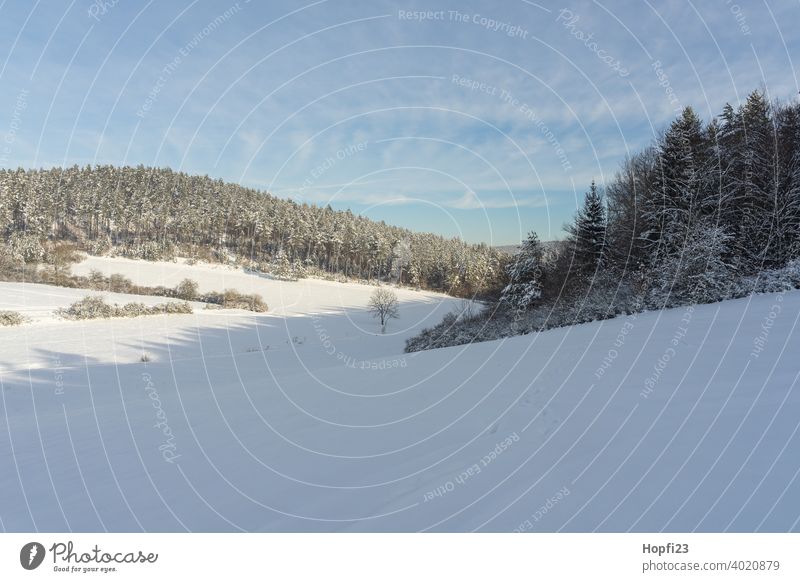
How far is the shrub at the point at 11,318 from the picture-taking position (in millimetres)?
27547

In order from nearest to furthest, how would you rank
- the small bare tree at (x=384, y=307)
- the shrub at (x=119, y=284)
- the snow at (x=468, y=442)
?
1. the snow at (x=468, y=442)
2. the small bare tree at (x=384, y=307)
3. the shrub at (x=119, y=284)

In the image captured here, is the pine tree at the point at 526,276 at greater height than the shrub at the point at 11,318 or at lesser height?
greater

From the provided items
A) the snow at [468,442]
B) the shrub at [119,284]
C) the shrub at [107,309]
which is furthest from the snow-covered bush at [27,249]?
the snow at [468,442]

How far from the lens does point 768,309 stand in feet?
30.7

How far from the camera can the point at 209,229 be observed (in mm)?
74250

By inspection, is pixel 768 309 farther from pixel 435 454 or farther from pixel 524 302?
pixel 524 302

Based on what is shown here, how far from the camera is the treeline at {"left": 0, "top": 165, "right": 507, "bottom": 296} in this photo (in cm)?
6341
